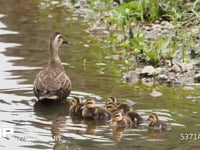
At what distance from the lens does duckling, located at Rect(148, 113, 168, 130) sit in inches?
334

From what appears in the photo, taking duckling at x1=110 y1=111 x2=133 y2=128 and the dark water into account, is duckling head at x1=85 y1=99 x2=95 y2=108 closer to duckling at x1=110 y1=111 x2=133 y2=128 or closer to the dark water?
the dark water

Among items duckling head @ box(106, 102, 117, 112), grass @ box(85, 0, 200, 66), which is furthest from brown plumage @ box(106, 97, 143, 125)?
grass @ box(85, 0, 200, 66)

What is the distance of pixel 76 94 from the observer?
1025 centimetres

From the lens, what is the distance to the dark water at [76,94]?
8.19 meters

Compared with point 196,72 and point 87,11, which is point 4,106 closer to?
point 196,72

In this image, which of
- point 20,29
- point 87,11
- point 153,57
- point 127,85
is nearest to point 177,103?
point 127,85

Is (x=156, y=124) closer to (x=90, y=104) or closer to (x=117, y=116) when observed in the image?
(x=117, y=116)

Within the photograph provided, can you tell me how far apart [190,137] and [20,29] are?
281 inches

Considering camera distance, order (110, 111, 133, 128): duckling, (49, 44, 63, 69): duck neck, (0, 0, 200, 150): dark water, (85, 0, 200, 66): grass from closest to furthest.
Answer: (0, 0, 200, 150): dark water < (110, 111, 133, 128): duckling < (49, 44, 63, 69): duck neck < (85, 0, 200, 66): grass

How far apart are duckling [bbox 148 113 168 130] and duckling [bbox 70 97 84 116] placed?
0.91 meters

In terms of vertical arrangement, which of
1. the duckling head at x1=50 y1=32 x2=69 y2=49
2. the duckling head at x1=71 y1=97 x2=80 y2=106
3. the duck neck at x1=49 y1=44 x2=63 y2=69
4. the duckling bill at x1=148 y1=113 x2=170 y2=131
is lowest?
the duckling bill at x1=148 y1=113 x2=170 y2=131

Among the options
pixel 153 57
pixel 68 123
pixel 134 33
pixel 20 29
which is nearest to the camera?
pixel 68 123

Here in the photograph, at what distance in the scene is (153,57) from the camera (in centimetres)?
1150

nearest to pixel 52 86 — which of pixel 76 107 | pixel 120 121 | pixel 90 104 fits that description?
pixel 76 107
